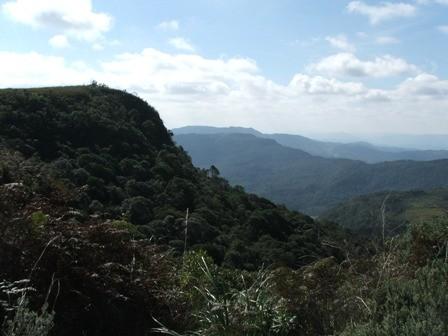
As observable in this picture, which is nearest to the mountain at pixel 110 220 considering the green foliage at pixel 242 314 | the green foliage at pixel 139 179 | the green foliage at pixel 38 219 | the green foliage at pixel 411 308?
the green foliage at pixel 38 219

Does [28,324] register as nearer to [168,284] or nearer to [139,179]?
[168,284]

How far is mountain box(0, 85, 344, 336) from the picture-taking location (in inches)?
152

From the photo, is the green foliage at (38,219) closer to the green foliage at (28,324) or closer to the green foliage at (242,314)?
the green foliage at (28,324)

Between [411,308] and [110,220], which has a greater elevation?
[110,220]

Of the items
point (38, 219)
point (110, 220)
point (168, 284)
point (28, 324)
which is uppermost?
point (38, 219)

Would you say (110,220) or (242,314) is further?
(110,220)

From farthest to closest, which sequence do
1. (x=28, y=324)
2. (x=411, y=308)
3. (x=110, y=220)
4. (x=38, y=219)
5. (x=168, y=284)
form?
1. (x=110, y=220)
2. (x=168, y=284)
3. (x=38, y=219)
4. (x=411, y=308)
5. (x=28, y=324)

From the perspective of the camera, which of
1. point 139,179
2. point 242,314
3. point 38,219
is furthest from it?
point 139,179

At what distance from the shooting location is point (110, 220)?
5098 millimetres

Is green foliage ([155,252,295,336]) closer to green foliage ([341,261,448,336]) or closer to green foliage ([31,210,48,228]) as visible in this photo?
green foliage ([341,261,448,336])

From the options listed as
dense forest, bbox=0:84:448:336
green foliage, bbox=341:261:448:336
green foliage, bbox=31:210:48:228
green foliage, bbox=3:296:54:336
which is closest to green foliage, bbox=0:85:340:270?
dense forest, bbox=0:84:448:336

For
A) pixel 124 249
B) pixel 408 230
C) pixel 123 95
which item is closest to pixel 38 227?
pixel 124 249

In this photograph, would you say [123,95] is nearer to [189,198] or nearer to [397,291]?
[189,198]

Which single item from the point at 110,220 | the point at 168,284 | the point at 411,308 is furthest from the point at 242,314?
the point at 110,220
